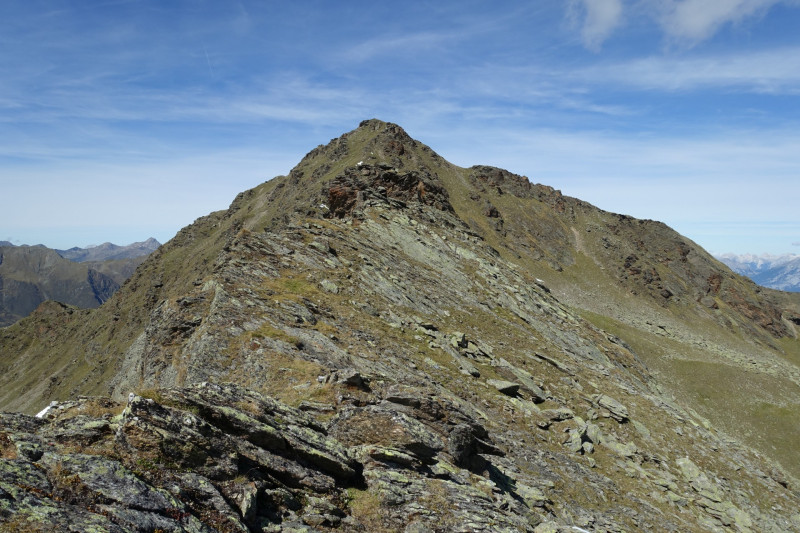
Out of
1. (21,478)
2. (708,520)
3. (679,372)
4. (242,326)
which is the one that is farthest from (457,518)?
(679,372)

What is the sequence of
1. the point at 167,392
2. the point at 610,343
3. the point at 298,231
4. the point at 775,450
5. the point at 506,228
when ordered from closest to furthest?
the point at 167,392 < the point at 298,231 < the point at 775,450 < the point at 610,343 < the point at 506,228

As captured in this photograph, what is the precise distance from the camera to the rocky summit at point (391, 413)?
386 inches

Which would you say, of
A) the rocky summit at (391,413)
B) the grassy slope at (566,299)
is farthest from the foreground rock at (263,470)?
the grassy slope at (566,299)

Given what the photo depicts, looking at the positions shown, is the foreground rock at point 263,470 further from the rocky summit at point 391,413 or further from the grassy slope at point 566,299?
the grassy slope at point 566,299

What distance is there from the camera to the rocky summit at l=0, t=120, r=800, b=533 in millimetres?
9812

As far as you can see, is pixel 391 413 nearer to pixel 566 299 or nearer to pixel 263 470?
pixel 263 470

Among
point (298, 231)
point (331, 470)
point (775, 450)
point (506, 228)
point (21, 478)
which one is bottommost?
point (775, 450)

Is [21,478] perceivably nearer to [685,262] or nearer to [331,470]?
[331,470]

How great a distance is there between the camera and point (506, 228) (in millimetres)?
117125

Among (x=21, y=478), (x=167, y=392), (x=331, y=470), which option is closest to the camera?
(x=21, y=478)

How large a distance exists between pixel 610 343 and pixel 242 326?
165 ft

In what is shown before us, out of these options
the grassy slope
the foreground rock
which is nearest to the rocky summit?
the foreground rock

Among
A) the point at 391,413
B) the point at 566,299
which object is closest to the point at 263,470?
the point at 391,413

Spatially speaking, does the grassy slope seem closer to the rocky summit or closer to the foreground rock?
the rocky summit
